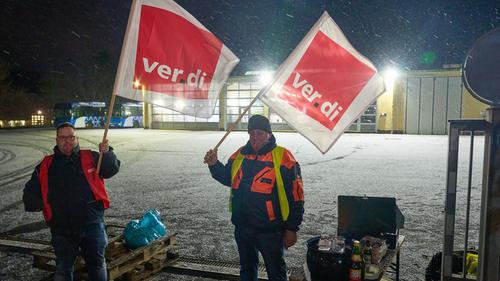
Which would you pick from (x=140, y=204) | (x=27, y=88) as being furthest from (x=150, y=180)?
(x=27, y=88)

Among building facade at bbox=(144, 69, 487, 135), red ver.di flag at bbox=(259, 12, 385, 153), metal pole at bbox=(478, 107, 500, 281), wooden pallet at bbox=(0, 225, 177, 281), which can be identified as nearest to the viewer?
metal pole at bbox=(478, 107, 500, 281)

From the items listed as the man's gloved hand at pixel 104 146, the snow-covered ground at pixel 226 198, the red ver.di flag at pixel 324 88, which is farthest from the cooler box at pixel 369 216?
the man's gloved hand at pixel 104 146

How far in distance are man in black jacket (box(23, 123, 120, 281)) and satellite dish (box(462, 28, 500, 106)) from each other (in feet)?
10.5

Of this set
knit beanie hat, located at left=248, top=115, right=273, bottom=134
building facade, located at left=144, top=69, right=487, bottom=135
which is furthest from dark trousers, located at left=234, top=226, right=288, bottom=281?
building facade, located at left=144, top=69, right=487, bottom=135

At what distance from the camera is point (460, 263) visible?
388 cm

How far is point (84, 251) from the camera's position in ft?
11.8

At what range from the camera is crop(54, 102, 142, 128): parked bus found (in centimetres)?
4256

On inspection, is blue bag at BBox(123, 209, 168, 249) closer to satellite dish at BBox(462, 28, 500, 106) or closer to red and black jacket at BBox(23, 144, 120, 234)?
red and black jacket at BBox(23, 144, 120, 234)

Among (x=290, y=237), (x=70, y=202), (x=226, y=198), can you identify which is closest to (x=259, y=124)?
(x=290, y=237)

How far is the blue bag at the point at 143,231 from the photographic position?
4.54m

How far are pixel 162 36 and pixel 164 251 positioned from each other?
2.55 metres

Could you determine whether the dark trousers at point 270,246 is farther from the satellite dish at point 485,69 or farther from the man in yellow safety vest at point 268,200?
the satellite dish at point 485,69

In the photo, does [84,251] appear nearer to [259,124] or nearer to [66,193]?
[66,193]

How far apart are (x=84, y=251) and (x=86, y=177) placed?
0.69 metres
